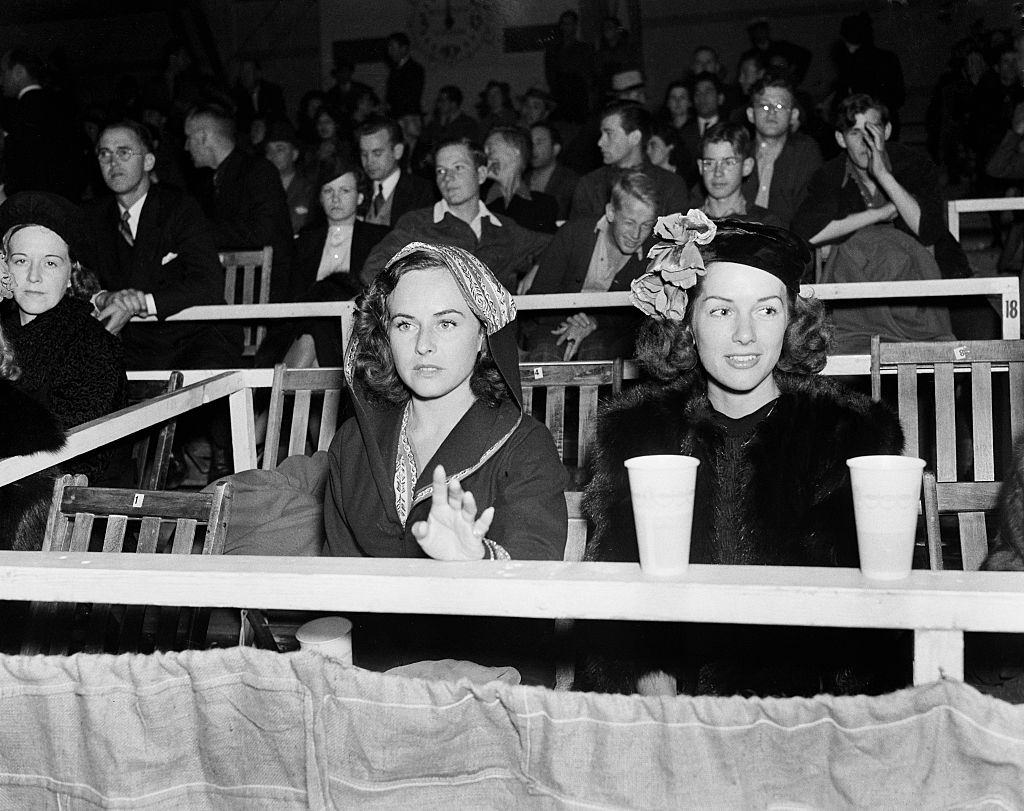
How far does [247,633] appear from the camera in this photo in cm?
202

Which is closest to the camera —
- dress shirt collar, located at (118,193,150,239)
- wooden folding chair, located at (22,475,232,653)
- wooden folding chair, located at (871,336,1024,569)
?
wooden folding chair, located at (22,475,232,653)

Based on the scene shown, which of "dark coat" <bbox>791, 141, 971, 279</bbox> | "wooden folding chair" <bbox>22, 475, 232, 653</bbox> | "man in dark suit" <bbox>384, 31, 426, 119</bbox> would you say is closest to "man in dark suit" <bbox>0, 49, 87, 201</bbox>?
"man in dark suit" <bbox>384, 31, 426, 119</bbox>

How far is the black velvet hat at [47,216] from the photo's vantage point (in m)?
3.06

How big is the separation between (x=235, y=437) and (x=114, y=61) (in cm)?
741

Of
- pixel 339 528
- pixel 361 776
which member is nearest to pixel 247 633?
pixel 339 528

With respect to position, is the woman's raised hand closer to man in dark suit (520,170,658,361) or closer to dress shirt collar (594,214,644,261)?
man in dark suit (520,170,658,361)

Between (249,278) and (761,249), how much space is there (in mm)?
3134

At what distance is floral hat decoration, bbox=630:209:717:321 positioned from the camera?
76.5 inches

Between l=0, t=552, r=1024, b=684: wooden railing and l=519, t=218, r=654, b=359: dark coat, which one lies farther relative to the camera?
l=519, t=218, r=654, b=359: dark coat

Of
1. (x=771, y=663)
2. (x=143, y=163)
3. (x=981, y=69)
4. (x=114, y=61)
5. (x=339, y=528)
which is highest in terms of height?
(x=114, y=61)

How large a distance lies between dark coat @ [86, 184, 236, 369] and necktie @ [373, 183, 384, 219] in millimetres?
1033

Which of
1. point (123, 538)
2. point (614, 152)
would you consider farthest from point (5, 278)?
point (614, 152)

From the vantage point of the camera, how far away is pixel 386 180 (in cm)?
514

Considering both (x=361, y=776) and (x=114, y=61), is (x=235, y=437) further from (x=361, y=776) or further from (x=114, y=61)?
(x=114, y=61)
